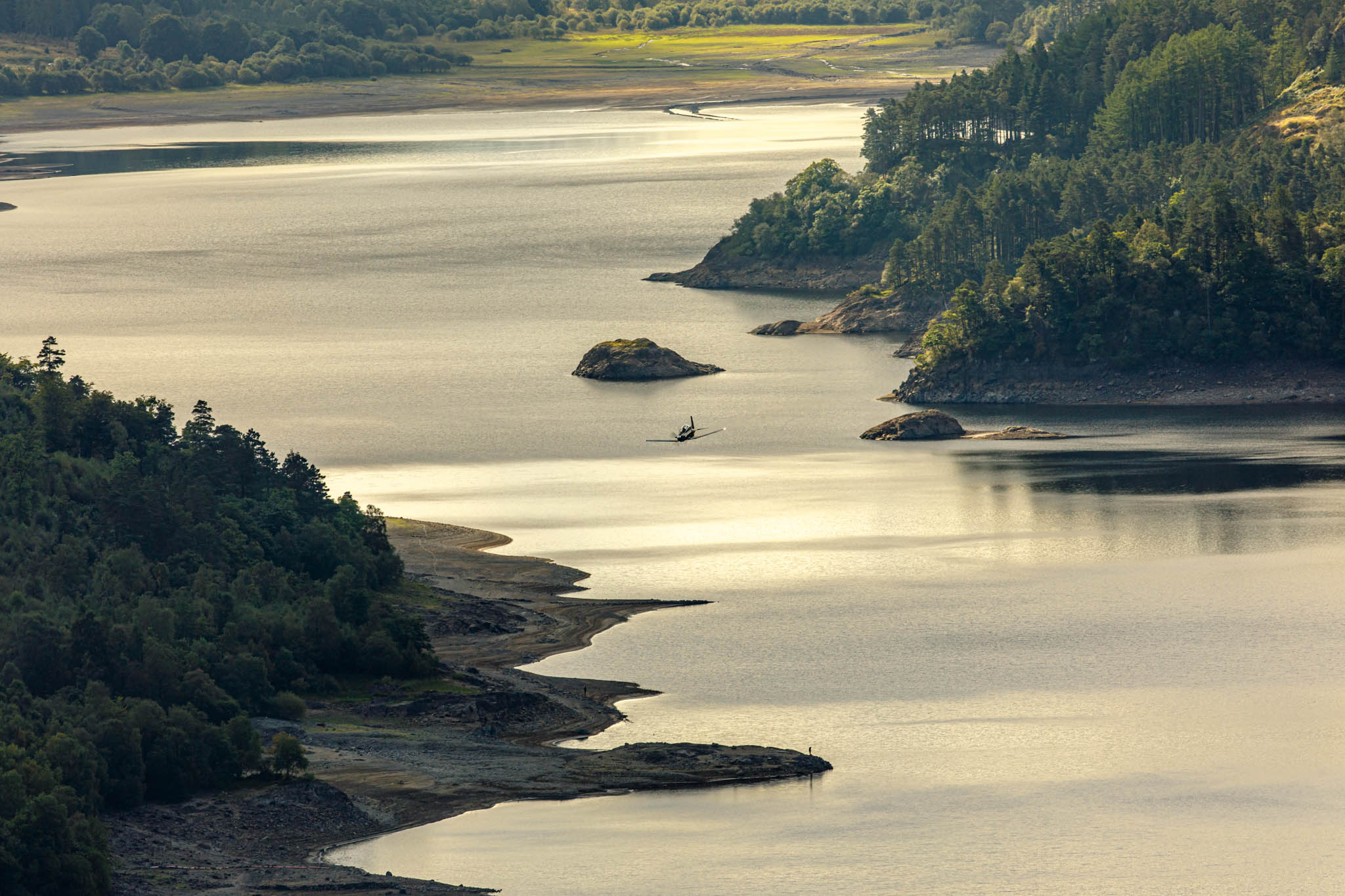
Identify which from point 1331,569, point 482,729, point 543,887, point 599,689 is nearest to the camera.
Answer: point 543,887

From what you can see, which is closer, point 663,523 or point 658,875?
point 658,875

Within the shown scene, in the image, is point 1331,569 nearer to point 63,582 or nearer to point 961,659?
point 961,659

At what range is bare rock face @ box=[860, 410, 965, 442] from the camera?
156000mm

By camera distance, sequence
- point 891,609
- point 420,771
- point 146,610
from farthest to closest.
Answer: point 891,609 < point 146,610 < point 420,771

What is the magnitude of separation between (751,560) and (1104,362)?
66485 mm

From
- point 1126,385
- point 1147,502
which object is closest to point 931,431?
point 1126,385

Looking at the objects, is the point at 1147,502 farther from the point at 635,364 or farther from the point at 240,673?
the point at 240,673

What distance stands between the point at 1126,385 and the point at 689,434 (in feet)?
131

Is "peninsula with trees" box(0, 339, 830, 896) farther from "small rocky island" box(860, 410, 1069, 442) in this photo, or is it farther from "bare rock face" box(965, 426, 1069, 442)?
"bare rock face" box(965, 426, 1069, 442)

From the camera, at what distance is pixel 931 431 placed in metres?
156

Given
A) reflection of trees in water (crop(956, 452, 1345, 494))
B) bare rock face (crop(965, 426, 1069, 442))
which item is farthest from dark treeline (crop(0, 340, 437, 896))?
bare rock face (crop(965, 426, 1069, 442))

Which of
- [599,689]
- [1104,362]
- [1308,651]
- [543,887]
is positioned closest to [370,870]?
[543,887]

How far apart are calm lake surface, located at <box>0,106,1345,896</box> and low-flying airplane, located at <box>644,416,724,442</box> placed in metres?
1.66

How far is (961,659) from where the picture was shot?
3615 inches
